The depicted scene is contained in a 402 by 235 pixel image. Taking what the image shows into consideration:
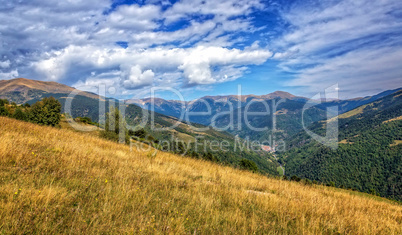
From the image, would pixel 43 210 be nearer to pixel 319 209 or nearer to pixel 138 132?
pixel 319 209

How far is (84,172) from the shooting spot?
497cm

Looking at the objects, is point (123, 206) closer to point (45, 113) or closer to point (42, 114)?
point (45, 113)

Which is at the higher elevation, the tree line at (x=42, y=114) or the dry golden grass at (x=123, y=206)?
the tree line at (x=42, y=114)

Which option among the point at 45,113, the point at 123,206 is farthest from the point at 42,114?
the point at 123,206

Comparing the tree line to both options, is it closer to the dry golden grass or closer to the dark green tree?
the dark green tree

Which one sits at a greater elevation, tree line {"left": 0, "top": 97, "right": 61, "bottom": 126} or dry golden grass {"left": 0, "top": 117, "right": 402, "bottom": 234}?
tree line {"left": 0, "top": 97, "right": 61, "bottom": 126}

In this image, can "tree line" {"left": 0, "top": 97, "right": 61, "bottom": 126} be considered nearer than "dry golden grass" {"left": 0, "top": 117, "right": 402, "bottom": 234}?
No

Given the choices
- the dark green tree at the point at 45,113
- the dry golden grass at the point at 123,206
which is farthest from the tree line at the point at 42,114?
the dry golden grass at the point at 123,206

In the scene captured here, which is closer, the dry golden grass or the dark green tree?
the dry golden grass

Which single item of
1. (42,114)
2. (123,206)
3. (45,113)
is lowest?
(123,206)

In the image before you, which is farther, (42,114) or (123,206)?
(42,114)

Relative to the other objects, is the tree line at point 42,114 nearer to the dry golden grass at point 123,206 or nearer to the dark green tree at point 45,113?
the dark green tree at point 45,113

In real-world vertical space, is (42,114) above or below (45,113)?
below

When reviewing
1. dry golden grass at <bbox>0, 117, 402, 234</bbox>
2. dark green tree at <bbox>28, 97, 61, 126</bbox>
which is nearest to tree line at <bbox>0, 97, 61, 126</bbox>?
dark green tree at <bbox>28, 97, 61, 126</bbox>
